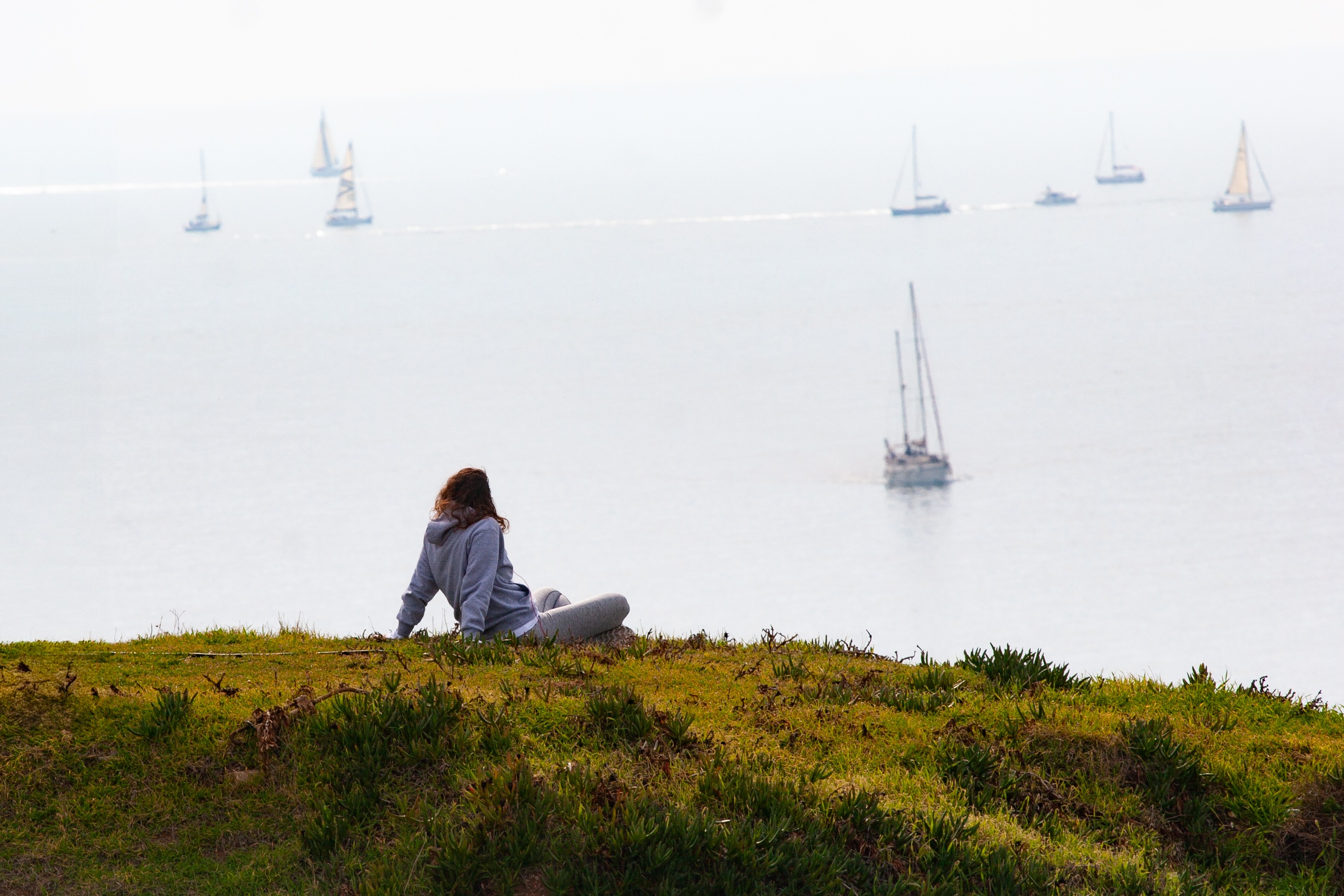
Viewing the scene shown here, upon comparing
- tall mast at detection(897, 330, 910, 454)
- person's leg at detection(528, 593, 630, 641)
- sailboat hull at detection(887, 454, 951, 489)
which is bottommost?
sailboat hull at detection(887, 454, 951, 489)

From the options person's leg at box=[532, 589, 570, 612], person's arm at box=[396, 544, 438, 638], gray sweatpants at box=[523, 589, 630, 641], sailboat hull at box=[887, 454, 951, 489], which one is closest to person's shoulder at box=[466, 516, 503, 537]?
person's arm at box=[396, 544, 438, 638]

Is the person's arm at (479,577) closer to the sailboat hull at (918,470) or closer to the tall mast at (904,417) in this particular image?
the tall mast at (904,417)

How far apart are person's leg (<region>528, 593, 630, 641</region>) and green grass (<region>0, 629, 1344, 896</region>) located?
0.99 metres

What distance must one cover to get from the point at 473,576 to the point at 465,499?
0.44 m

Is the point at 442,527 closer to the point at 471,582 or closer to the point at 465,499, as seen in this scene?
the point at 465,499

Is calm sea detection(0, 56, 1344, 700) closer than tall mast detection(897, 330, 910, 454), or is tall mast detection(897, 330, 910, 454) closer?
calm sea detection(0, 56, 1344, 700)

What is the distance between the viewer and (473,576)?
24.1ft

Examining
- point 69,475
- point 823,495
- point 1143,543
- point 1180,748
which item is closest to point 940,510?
point 823,495

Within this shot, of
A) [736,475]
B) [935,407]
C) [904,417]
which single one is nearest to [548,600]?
[736,475]

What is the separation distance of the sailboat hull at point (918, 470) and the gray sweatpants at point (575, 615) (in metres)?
→ 133

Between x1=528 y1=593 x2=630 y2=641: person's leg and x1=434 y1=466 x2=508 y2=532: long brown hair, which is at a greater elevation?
x1=434 y1=466 x2=508 y2=532: long brown hair

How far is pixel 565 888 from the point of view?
452 cm

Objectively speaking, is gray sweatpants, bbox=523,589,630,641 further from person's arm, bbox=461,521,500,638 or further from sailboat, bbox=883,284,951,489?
sailboat, bbox=883,284,951,489

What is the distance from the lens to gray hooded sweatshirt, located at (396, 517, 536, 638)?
731cm
